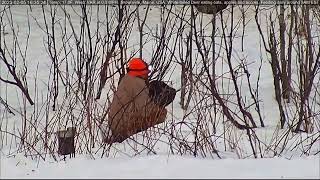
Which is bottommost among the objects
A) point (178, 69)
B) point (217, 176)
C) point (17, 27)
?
point (217, 176)

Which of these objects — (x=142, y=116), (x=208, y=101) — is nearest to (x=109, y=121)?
(x=142, y=116)

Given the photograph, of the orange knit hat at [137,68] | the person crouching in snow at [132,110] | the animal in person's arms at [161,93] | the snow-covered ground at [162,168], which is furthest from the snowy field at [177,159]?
the orange knit hat at [137,68]

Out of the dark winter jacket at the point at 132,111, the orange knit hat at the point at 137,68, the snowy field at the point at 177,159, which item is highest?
the orange knit hat at the point at 137,68

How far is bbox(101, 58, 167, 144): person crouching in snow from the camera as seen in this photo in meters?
5.06

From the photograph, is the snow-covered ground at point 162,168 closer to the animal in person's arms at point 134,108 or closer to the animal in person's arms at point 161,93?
the animal in person's arms at point 134,108

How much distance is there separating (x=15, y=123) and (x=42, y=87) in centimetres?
187

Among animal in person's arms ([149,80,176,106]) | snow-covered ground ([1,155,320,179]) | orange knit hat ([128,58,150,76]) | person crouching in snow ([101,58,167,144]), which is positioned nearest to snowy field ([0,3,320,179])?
snow-covered ground ([1,155,320,179])

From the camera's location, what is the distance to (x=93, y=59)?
297 inches

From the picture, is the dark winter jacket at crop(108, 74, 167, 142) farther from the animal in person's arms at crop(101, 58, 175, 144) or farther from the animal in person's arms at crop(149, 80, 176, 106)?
the animal in person's arms at crop(149, 80, 176, 106)

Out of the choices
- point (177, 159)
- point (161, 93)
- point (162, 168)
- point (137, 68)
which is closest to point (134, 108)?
point (161, 93)

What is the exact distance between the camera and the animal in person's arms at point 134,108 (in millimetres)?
5066

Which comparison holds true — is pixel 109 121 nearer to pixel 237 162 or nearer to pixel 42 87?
pixel 237 162

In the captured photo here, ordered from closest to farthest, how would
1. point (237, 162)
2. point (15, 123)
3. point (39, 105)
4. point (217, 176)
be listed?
point (217, 176) → point (237, 162) → point (15, 123) → point (39, 105)

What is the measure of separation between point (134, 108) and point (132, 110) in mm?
25
